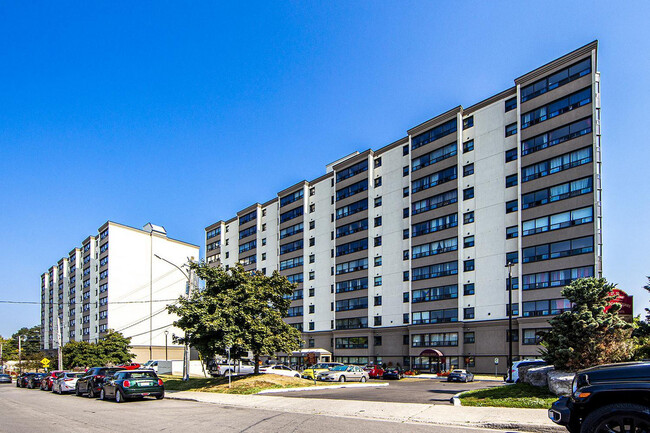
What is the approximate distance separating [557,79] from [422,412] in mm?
47632

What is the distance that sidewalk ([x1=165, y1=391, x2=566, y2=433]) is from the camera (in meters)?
11.8

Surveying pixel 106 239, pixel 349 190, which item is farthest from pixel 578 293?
pixel 106 239

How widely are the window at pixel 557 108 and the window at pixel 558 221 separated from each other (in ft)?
34.4

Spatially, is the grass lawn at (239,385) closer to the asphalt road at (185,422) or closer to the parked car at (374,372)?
the asphalt road at (185,422)

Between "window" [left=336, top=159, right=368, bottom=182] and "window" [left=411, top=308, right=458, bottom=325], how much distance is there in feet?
75.6

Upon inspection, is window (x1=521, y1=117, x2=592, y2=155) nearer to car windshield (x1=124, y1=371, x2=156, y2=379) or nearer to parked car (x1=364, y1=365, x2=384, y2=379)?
parked car (x1=364, y1=365, x2=384, y2=379)

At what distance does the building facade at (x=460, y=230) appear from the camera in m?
50.0

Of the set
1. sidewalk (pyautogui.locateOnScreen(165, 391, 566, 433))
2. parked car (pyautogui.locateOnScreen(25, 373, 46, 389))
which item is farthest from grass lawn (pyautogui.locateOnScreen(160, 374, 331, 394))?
parked car (pyautogui.locateOnScreen(25, 373, 46, 389))

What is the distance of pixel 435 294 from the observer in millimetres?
61375

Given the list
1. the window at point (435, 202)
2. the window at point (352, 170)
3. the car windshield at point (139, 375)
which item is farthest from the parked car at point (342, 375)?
the window at point (352, 170)

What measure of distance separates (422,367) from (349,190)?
28.2m

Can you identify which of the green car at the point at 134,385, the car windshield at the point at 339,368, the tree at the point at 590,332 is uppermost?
the tree at the point at 590,332

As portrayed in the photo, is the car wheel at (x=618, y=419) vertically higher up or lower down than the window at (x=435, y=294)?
higher up

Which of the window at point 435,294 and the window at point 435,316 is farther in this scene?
the window at point 435,294
